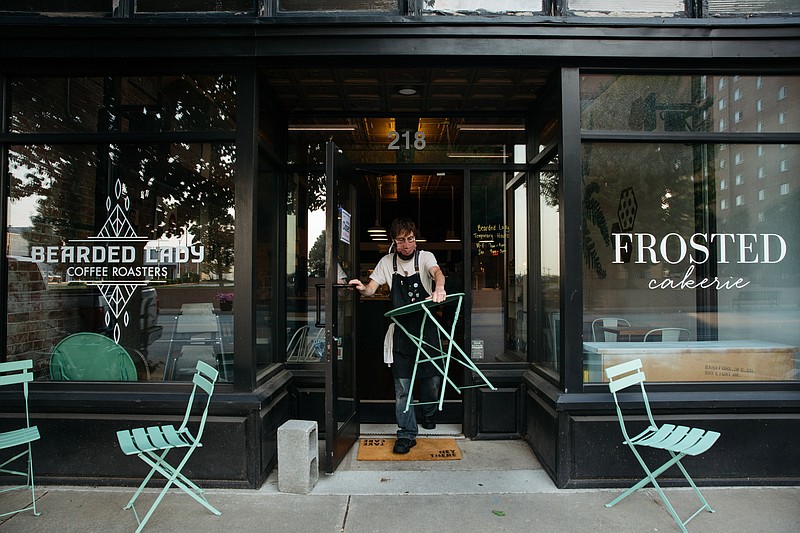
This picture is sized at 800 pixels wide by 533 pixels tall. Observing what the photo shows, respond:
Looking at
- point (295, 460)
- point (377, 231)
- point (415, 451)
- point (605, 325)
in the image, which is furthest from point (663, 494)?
point (377, 231)

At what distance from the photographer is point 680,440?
3.15 m

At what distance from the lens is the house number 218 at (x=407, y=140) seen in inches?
200

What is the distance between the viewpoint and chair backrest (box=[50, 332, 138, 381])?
4.02 metres

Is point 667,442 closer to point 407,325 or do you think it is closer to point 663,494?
point 663,494

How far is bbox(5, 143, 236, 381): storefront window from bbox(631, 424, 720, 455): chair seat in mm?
3233

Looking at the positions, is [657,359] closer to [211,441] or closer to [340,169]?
[340,169]

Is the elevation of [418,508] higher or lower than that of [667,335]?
lower

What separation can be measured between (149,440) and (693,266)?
14.4 ft

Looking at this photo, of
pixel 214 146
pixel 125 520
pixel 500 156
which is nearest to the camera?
pixel 125 520

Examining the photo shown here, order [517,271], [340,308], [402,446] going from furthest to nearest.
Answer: [517,271] < [402,446] < [340,308]

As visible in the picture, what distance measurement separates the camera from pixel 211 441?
3.67m

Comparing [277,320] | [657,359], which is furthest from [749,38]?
[277,320]

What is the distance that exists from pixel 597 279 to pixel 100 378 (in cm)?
426

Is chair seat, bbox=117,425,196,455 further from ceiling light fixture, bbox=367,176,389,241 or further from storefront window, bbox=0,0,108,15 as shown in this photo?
ceiling light fixture, bbox=367,176,389,241
